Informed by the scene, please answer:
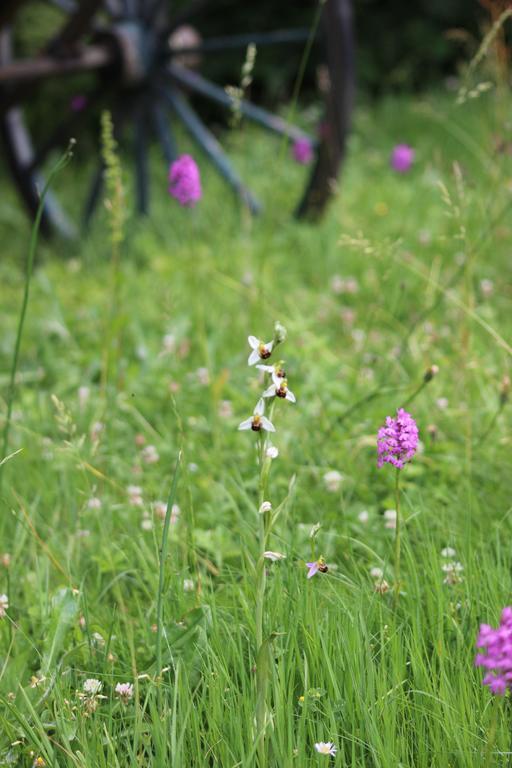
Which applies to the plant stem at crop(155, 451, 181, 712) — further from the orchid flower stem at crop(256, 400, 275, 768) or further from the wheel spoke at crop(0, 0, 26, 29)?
the wheel spoke at crop(0, 0, 26, 29)

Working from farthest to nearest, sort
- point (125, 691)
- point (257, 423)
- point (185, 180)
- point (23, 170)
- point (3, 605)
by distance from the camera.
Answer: point (23, 170)
point (185, 180)
point (3, 605)
point (125, 691)
point (257, 423)

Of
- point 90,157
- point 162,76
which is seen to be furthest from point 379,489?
point 90,157

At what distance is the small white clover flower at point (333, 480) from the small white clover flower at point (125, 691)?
629 millimetres

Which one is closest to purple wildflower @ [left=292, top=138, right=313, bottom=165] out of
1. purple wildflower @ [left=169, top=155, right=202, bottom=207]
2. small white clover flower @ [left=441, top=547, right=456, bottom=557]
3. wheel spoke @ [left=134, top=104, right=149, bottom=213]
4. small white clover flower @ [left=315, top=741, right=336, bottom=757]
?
wheel spoke @ [left=134, top=104, right=149, bottom=213]

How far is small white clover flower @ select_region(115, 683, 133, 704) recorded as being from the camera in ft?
3.92

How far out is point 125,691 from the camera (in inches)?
47.3

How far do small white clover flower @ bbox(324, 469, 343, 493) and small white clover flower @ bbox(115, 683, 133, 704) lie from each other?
629 millimetres

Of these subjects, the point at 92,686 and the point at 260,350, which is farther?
the point at 92,686

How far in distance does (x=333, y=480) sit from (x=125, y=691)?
673 millimetres

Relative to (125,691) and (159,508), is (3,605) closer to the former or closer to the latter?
(125,691)

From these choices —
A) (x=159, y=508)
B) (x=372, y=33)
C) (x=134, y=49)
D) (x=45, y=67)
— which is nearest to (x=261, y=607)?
(x=159, y=508)

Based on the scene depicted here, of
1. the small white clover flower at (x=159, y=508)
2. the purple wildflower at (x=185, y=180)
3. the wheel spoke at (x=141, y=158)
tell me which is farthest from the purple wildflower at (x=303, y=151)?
the small white clover flower at (x=159, y=508)

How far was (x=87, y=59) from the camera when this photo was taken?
341cm

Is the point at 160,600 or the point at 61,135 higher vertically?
the point at 61,135
